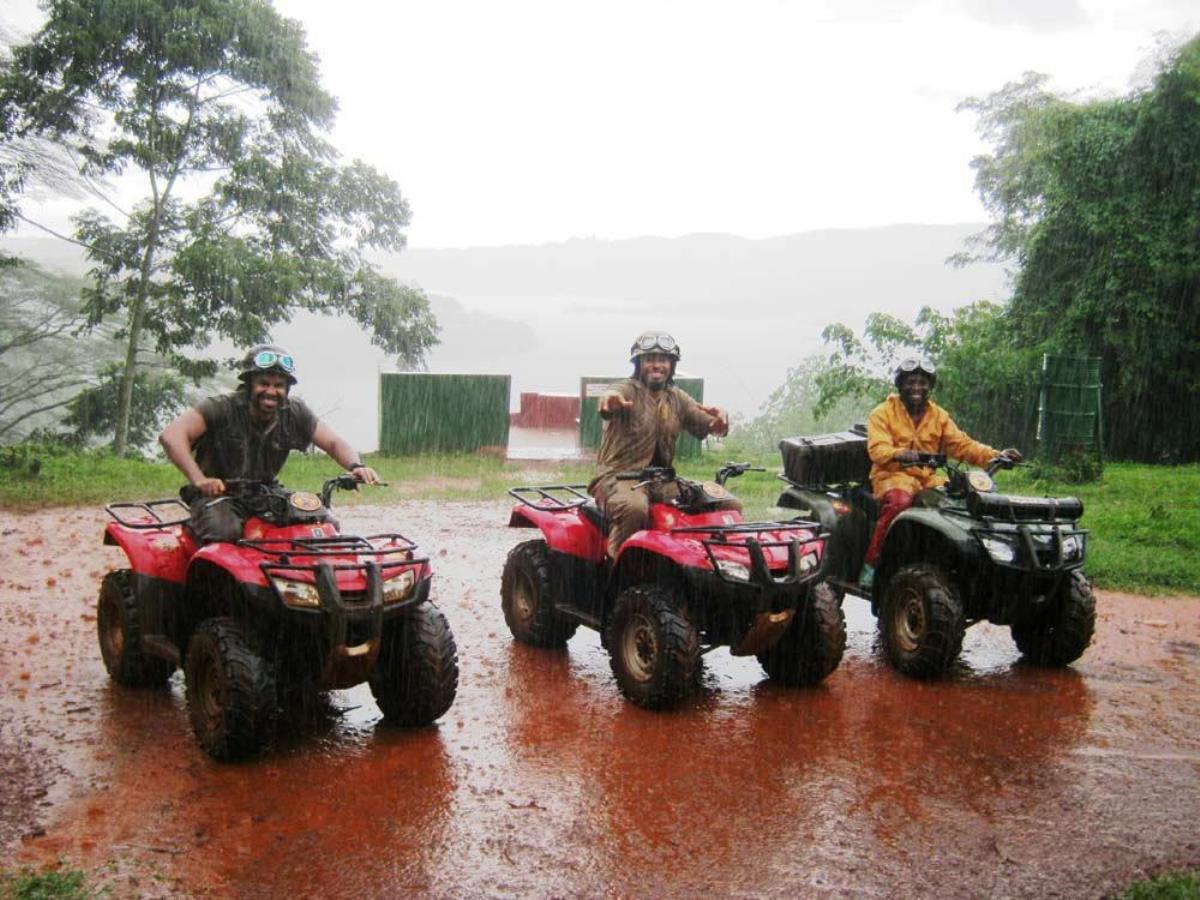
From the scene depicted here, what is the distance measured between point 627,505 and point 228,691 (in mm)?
2447

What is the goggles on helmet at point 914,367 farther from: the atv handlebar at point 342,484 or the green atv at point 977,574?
the atv handlebar at point 342,484

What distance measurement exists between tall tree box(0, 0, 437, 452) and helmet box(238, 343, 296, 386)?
42.4 ft

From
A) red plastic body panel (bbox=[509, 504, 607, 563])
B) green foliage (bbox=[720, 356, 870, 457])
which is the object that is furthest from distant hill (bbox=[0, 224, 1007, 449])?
red plastic body panel (bbox=[509, 504, 607, 563])

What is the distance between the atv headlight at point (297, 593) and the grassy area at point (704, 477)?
23.2 ft

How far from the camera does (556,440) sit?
894 inches

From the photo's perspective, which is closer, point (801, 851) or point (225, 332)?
point (801, 851)

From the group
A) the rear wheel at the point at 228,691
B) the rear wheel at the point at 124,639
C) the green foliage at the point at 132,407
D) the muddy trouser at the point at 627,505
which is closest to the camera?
the rear wheel at the point at 228,691

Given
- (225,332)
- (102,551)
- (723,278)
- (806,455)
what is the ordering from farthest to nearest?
(723,278)
(225,332)
(102,551)
(806,455)

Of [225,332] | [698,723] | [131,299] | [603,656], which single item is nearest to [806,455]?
[603,656]

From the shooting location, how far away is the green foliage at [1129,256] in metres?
18.5

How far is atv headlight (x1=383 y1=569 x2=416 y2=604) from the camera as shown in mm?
5504

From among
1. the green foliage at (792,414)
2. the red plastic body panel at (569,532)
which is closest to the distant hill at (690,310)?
the green foliage at (792,414)

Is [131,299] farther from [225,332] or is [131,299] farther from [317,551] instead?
[317,551]

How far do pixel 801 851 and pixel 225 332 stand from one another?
16.6m
